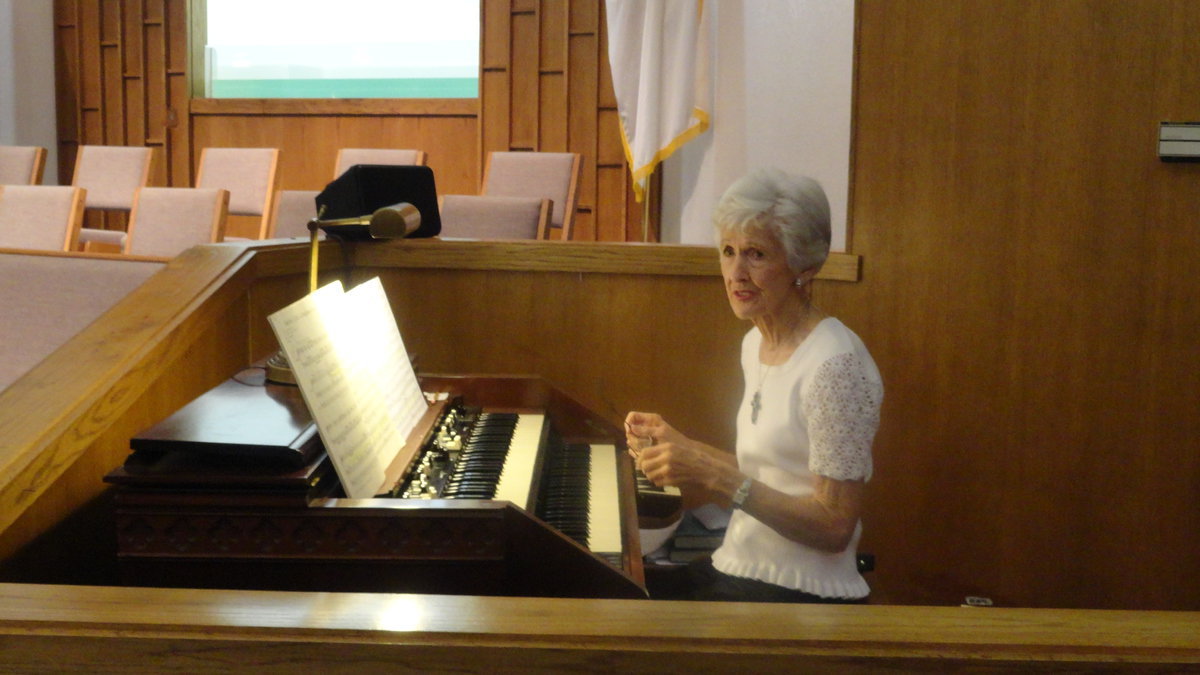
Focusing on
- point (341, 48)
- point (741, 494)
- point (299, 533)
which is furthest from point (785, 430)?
point (341, 48)

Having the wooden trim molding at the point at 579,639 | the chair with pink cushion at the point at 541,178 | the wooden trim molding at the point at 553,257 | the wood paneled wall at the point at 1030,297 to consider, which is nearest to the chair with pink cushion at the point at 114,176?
the chair with pink cushion at the point at 541,178

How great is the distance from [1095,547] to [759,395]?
105 centimetres

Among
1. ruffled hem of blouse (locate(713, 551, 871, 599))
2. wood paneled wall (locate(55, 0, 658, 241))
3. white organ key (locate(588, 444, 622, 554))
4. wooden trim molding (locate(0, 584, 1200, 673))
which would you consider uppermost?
wood paneled wall (locate(55, 0, 658, 241))

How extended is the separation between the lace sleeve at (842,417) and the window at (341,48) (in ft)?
19.5

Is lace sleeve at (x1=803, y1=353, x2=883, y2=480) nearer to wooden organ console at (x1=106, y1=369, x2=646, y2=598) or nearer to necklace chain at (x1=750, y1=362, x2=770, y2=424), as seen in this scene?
necklace chain at (x1=750, y1=362, x2=770, y2=424)

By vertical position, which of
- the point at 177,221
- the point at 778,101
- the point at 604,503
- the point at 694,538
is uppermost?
the point at 778,101

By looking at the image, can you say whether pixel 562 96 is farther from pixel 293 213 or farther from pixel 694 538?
pixel 694 538

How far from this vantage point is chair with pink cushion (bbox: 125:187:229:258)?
4398mm

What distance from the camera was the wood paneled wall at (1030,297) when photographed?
7.45 ft

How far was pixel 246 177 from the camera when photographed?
6094 millimetres

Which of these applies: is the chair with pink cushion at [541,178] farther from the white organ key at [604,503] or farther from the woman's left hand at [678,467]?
the woman's left hand at [678,467]

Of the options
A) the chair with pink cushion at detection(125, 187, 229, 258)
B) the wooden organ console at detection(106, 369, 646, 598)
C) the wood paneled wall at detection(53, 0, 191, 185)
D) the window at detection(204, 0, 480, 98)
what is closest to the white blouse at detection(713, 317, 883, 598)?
the wooden organ console at detection(106, 369, 646, 598)

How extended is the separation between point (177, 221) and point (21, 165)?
2345 mm

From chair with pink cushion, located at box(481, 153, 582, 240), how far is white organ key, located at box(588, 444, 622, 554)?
138 inches
